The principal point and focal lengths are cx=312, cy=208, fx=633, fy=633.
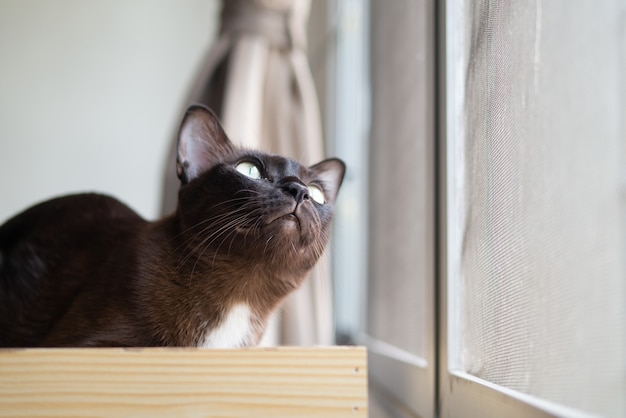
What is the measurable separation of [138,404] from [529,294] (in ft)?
1.24

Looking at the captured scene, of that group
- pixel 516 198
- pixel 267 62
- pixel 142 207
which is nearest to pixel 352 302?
pixel 142 207

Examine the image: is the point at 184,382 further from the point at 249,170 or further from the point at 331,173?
the point at 331,173

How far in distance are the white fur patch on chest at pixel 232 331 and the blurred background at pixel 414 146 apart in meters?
0.28

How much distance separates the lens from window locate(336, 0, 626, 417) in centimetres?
44

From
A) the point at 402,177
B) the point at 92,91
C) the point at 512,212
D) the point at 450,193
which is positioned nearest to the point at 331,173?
the point at 450,193

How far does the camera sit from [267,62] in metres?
1.32

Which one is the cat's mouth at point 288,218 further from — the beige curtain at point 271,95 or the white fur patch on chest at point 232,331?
the beige curtain at point 271,95

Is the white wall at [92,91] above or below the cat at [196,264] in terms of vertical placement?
above

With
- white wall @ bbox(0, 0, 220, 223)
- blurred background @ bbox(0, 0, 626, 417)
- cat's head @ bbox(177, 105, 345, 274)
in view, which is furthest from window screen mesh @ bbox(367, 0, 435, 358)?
white wall @ bbox(0, 0, 220, 223)

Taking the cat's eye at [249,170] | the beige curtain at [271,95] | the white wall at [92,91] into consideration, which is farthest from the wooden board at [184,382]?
the white wall at [92,91]

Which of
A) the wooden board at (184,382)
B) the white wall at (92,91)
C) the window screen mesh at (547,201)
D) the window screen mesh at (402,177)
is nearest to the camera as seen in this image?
the window screen mesh at (547,201)

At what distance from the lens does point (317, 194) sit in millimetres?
814

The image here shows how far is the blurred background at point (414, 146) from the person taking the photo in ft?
1.55

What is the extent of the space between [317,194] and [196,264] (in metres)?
0.18
